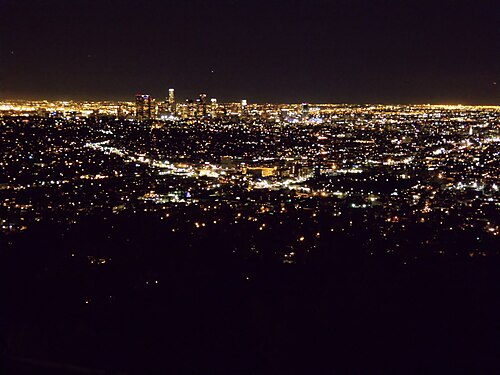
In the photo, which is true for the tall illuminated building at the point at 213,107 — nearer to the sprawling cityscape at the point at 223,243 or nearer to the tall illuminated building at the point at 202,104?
the tall illuminated building at the point at 202,104

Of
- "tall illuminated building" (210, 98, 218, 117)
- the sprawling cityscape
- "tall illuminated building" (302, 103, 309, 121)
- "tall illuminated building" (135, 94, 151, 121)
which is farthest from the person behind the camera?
"tall illuminated building" (210, 98, 218, 117)

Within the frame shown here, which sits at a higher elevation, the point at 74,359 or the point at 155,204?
the point at 74,359

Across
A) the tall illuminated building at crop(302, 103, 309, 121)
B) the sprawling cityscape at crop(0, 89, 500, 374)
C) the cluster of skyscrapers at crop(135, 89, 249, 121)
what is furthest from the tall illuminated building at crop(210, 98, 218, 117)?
the sprawling cityscape at crop(0, 89, 500, 374)

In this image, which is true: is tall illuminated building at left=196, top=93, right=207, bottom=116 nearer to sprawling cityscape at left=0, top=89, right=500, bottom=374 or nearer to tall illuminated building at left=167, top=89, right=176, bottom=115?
tall illuminated building at left=167, top=89, right=176, bottom=115

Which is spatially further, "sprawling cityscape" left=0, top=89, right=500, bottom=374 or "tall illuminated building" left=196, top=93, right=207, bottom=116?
"tall illuminated building" left=196, top=93, right=207, bottom=116

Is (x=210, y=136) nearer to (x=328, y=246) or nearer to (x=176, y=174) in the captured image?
(x=176, y=174)

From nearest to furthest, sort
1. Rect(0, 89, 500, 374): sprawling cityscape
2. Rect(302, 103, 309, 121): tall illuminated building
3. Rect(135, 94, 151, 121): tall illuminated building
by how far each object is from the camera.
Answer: Rect(0, 89, 500, 374): sprawling cityscape < Rect(135, 94, 151, 121): tall illuminated building < Rect(302, 103, 309, 121): tall illuminated building

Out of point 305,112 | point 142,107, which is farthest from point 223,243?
point 305,112

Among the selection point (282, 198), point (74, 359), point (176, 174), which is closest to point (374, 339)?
point (74, 359)
